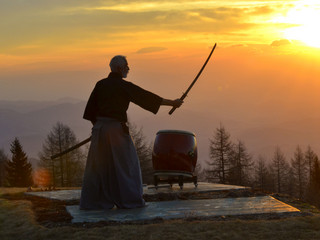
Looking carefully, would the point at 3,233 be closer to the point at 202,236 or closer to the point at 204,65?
the point at 202,236

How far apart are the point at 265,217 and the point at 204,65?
3.55 meters

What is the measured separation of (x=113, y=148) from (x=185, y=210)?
153cm

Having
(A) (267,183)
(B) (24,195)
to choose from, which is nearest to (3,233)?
(B) (24,195)

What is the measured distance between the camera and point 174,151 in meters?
10.1

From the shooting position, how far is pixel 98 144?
7430 millimetres

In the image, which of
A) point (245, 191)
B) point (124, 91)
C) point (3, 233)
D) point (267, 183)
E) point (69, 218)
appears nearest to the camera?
point (3, 233)

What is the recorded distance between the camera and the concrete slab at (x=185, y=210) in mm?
6569

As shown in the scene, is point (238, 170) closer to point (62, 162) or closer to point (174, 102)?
point (62, 162)

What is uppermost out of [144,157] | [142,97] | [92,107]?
[144,157]

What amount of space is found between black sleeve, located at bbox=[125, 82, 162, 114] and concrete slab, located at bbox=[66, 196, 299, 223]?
163 cm

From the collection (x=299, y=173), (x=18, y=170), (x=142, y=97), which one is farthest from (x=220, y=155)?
(x=142, y=97)

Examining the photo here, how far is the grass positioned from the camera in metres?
5.24

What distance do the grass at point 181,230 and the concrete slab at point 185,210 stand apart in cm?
54

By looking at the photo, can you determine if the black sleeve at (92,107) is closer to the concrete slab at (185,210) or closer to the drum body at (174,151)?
the concrete slab at (185,210)
